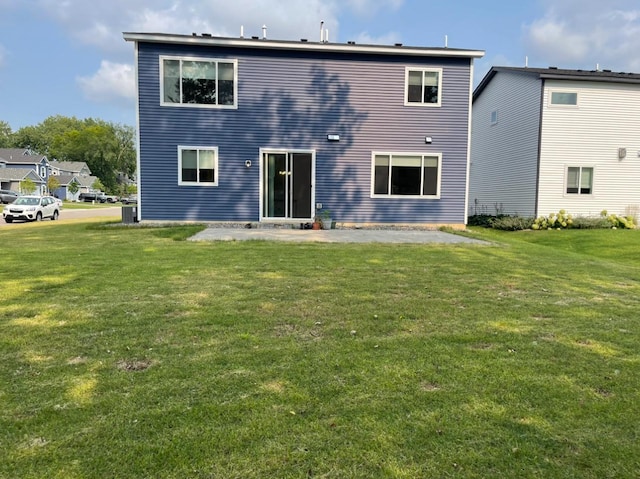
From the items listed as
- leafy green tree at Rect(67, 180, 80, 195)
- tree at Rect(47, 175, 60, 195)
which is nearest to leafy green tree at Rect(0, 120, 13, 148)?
leafy green tree at Rect(67, 180, 80, 195)

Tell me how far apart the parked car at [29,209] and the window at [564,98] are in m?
24.4

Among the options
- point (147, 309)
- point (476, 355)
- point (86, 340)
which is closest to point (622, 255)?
point (476, 355)

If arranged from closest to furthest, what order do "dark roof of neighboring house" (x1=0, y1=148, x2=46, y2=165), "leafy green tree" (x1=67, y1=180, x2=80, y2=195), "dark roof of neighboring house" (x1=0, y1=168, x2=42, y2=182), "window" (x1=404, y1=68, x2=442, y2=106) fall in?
"window" (x1=404, y1=68, x2=442, y2=106), "dark roof of neighboring house" (x1=0, y1=168, x2=42, y2=182), "dark roof of neighboring house" (x1=0, y1=148, x2=46, y2=165), "leafy green tree" (x1=67, y1=180, x2=80, y2=195)

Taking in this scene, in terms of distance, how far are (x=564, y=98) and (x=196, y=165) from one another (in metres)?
A: 14.0

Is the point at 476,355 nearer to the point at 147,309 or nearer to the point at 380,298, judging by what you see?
the point at 380,298

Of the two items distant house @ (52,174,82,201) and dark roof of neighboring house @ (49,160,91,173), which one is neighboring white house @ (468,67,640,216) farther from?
dark roof of neighboring house @ (49,160,91,173)

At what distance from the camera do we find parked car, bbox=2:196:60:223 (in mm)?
22484

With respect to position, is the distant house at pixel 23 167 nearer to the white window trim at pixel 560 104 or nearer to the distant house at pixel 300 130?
the distant house at pixel 300 130

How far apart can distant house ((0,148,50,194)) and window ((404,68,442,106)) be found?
6124 centimetres

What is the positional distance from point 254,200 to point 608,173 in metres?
13.8

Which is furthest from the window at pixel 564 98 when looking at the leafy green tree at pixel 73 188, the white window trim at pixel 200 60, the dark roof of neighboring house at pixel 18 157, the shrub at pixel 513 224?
the leafy green tree at pixel 73 188

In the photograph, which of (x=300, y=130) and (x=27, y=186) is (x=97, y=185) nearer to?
(x=27, y=186)

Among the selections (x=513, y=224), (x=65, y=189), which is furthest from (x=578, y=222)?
(x=65, y=189)

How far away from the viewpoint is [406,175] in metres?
15.2
